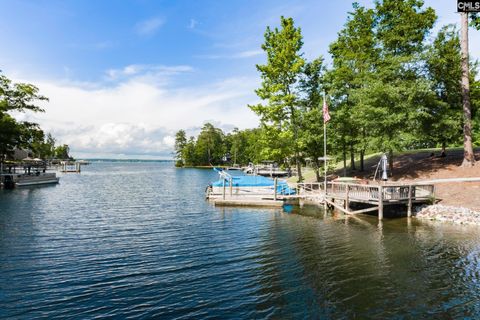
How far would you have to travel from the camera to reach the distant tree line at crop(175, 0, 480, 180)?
1162 inches

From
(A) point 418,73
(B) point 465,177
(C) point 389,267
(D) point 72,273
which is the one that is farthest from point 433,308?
(A) point 418,73

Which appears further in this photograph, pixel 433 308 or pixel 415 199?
pixel 415 199

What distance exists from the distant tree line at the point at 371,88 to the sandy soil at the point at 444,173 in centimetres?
242

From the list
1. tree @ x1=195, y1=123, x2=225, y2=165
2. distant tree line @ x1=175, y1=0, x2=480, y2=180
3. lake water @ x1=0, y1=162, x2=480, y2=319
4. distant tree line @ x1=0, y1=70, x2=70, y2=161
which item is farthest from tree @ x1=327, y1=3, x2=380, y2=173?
tree @ x1=195, y1=123, x2=225, y2=165

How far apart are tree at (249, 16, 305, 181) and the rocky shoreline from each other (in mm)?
14795

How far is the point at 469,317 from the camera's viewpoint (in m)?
9.03

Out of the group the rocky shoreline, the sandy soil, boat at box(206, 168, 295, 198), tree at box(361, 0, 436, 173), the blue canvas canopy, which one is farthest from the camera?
the blue canvas canopy

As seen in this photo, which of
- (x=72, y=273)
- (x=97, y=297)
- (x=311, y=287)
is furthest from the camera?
(x=72, y=273)

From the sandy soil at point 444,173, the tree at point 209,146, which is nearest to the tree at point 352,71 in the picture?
the sandy soil at point 444,173

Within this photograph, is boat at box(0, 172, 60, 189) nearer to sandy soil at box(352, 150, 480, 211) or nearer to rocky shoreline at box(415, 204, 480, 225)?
sandy soil at box(352, 150, 480, 211)

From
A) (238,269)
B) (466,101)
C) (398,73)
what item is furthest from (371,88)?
(238,269)

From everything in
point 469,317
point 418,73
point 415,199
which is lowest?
point 469,317

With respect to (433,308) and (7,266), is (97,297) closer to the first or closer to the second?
(7,266)

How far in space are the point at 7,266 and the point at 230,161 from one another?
133 m
